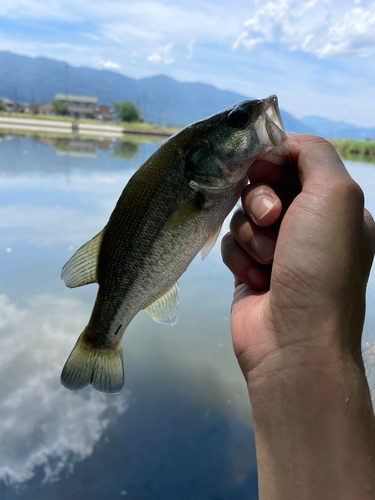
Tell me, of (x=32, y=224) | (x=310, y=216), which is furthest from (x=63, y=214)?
(x=310, y=216)

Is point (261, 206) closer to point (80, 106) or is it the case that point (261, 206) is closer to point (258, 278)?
point (258, 278)

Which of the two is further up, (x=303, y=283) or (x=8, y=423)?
(x=303, y=283)

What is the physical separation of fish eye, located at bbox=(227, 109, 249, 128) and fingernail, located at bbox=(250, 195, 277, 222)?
31 centimetres

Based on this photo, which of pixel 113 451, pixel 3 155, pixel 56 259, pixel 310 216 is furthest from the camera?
pixel 3 155

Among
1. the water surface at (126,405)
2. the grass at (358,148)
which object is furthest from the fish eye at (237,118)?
the grass at (358,148)

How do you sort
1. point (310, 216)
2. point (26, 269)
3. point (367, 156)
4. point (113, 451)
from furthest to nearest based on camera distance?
1. point (367, 156)
2. point (26, 269)
3. point (113, 451)
4. point (310, 216)

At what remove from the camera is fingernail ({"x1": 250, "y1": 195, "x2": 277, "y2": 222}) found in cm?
141

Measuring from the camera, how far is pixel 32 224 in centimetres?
523

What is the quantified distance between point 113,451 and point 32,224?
3926 millimetres

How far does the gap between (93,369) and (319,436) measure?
1.01 m

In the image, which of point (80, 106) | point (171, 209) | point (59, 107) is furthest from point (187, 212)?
point (80, 106)

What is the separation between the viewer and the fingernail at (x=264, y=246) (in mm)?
1496

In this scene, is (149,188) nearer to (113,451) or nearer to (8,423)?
(113,451)

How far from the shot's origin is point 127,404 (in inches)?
103
